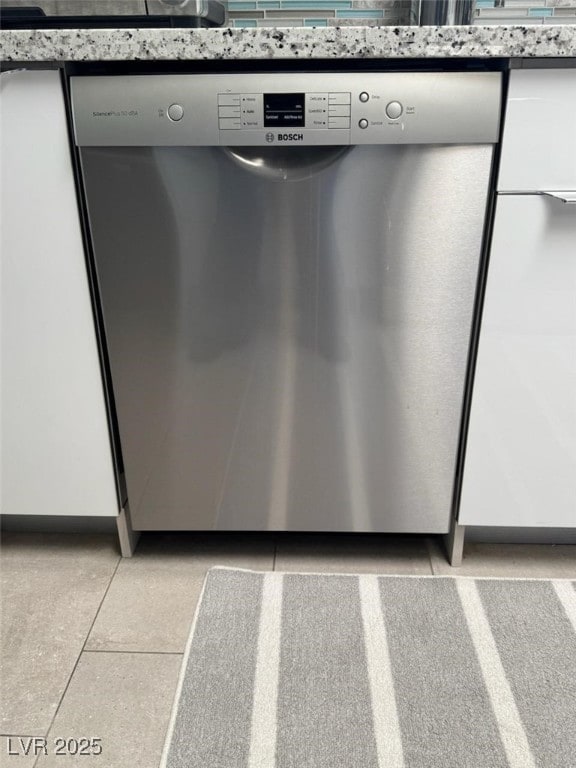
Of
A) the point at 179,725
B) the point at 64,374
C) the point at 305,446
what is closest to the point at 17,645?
the point at 179,725

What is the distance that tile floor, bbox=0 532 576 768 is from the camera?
0.91m

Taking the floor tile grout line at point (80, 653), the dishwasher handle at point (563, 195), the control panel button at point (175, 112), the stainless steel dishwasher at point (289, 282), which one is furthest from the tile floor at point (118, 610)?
the control panel button at point (175, 112)

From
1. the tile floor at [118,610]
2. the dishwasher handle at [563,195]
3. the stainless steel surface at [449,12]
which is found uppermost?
the stainless steel surface at [449,12]

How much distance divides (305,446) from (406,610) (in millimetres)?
334

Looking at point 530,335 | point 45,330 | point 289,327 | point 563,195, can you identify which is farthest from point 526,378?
point 45,330

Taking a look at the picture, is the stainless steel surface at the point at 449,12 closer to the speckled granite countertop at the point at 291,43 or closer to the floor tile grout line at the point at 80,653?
the speckled granite countertop at the point at 291,43

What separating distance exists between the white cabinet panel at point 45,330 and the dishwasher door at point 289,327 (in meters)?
0.05

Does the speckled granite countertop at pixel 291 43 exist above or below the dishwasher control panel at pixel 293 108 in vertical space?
above

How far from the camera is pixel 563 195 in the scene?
35.8 inches

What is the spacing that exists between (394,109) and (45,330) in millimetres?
647

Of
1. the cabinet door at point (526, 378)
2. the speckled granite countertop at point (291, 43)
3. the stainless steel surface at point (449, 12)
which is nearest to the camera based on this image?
the speckled granite countertop at point (291, 43)

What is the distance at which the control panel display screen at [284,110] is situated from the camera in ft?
2.92

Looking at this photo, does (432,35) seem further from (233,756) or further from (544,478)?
(233,756)

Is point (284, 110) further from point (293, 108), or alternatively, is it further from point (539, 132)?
point (539, 132)
